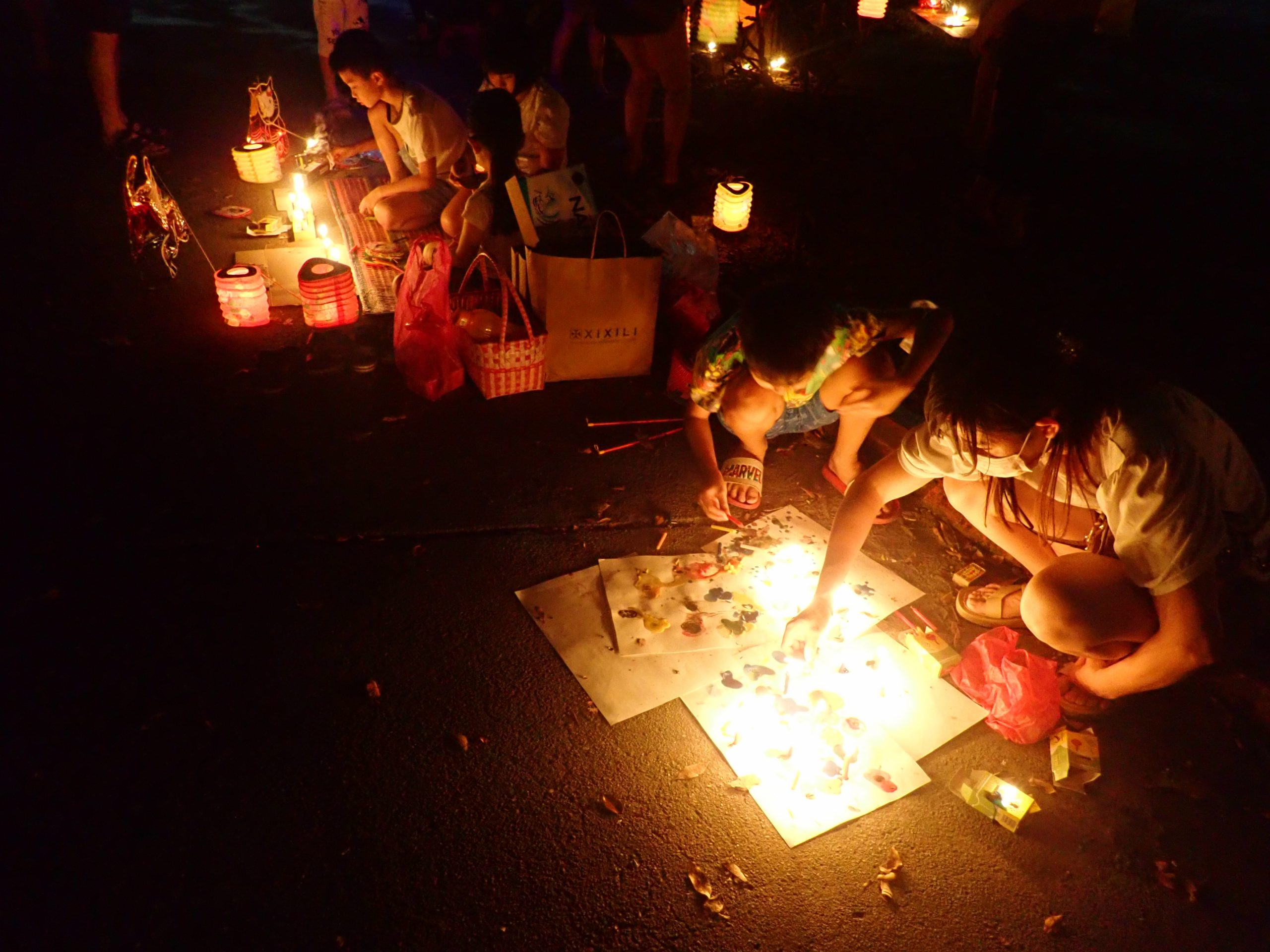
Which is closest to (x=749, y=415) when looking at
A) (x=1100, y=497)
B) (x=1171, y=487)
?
(x=1100, y=497)

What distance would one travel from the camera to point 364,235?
5.66 meters

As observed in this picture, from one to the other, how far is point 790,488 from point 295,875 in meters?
2.52

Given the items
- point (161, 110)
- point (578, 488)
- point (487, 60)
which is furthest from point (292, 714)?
point (161, 110)

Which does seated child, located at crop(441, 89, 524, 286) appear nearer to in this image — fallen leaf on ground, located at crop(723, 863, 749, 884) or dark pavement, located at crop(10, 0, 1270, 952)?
dark pavement, located at crop(10, 0, 1270, 952)

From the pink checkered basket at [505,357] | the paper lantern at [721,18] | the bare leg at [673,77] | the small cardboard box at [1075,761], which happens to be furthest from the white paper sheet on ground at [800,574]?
the paper lantern at [721,18]

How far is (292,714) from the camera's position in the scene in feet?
8.41

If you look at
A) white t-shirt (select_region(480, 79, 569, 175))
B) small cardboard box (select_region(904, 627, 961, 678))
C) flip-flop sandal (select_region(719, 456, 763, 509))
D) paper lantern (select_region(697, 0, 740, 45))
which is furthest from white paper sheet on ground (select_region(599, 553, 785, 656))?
paper lantern (select_region(697, 0, 740, 45))

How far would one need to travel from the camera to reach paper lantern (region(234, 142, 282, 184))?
6.37 metres

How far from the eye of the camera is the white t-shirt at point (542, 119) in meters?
5.22

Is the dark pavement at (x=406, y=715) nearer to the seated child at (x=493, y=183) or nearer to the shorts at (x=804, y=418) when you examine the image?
the shorts at (x=804, y=418)

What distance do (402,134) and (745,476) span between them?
368 cm

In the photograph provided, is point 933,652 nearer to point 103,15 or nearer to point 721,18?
point 103,15

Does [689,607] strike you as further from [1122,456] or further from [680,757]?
[1122,456]

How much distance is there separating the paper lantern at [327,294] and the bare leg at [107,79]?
395cm
